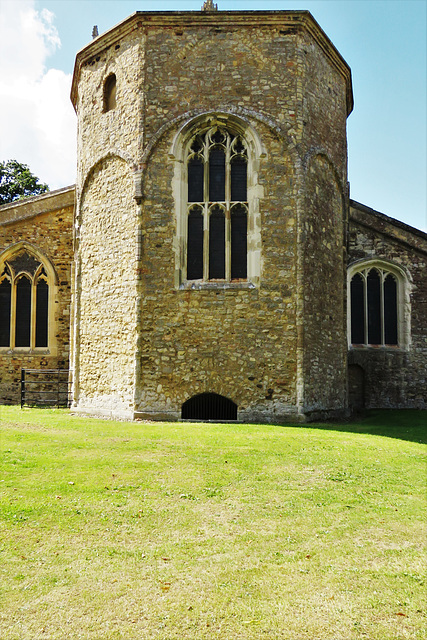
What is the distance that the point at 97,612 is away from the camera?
3.45 meters

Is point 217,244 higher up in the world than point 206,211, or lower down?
lower down

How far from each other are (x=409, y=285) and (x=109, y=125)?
10066mm

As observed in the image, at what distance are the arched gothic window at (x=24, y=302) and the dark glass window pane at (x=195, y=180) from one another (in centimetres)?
598

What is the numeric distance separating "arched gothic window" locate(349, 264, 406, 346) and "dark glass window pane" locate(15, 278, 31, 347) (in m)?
9.88

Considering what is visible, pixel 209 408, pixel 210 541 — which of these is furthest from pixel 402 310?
pixel 210 541

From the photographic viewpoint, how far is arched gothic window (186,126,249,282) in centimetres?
1274

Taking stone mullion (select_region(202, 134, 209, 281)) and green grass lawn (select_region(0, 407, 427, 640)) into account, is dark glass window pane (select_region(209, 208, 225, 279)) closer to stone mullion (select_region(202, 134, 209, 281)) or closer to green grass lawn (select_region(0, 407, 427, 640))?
stone mullion (select_region(202, 134, 209, 281))

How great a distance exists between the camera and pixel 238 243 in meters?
12.8

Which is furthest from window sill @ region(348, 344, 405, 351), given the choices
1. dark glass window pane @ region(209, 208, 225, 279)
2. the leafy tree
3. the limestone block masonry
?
the leafy tree

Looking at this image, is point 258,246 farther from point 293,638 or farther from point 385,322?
point 293,638

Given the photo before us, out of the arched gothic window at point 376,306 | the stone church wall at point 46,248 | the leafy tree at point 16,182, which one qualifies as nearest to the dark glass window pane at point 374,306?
the arched gothic window at point 376,306

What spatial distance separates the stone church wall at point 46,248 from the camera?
1617 centimetres

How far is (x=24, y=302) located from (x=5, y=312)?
0.68 metres

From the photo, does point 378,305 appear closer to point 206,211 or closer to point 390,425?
point 390,425
